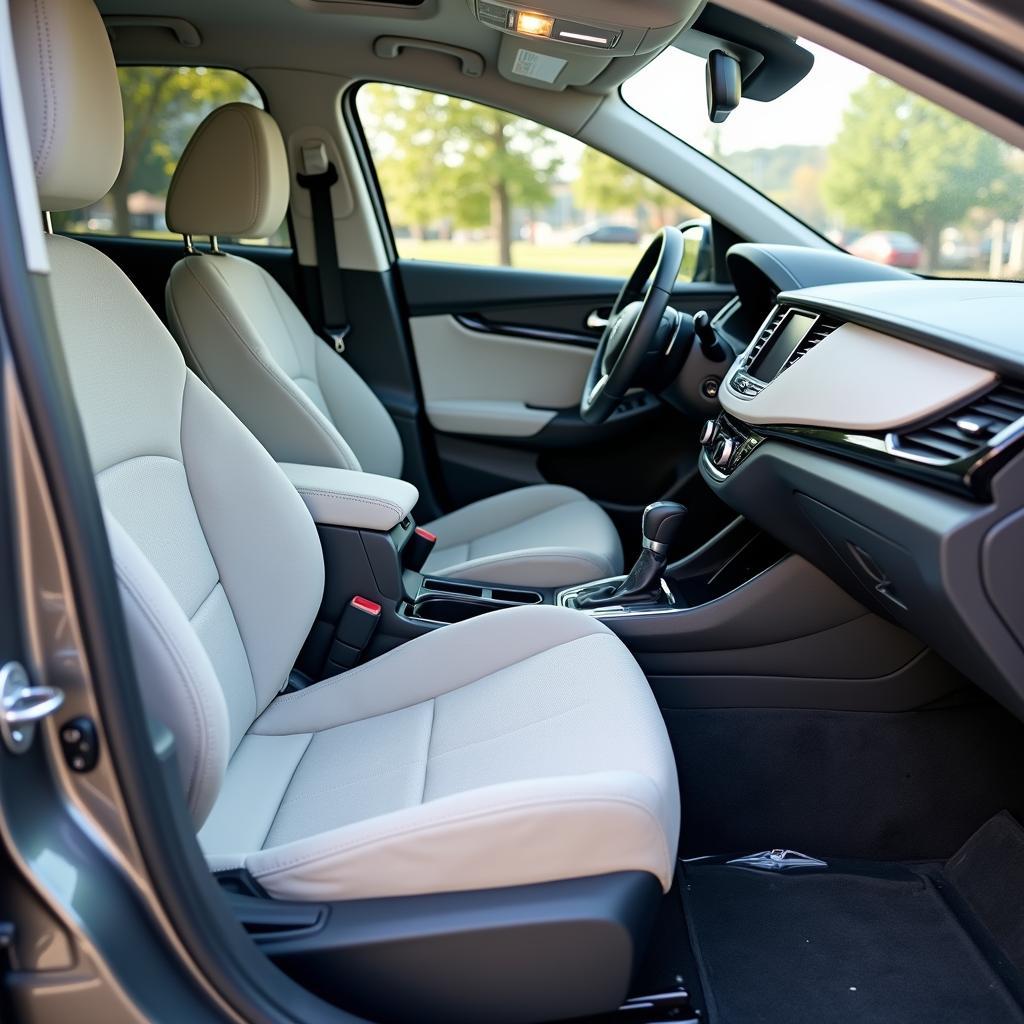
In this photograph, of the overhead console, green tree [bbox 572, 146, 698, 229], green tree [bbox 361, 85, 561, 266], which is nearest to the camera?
the overhead console

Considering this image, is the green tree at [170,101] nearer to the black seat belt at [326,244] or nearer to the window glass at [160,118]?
the window glass at [160,118]

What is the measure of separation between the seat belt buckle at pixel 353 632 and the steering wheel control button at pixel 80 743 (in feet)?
3.20

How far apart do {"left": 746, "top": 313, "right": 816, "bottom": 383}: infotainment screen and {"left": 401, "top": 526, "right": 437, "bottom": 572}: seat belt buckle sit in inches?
30.8

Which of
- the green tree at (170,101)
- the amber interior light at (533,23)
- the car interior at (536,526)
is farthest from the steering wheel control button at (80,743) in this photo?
the green tree at (170,101)

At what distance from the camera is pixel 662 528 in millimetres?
2062

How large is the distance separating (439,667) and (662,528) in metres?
0.60

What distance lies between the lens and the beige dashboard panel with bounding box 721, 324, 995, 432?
4.08ft

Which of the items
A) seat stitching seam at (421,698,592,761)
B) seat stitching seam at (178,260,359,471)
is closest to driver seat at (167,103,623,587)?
seat stitching seam at (178,260,359,471)

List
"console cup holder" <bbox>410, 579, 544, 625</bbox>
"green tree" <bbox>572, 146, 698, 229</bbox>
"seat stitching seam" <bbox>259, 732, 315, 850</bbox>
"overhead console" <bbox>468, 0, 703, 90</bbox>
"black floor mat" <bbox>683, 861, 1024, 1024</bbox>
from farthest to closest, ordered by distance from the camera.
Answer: "green tree" <bbox>572, 146, 698, 229</bbox> → "console cup holder" <bbox>410, 579, 544, 625</bbox> → "overhead console" <bbox>468, 0, 703, 90</bbox> → "black floor mat" <bbox>683, 861, 1024, 1024</bbox> → "seat stitching seam" <bbox>259, 732, 315, 850</bbox>

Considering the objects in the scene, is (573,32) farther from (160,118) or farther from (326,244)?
(160,118)

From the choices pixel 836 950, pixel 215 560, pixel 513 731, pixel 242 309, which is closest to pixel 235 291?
pixel 242 309

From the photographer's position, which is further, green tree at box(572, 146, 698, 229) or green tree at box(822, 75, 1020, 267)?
green tree at box(572, 146, 698, 229)

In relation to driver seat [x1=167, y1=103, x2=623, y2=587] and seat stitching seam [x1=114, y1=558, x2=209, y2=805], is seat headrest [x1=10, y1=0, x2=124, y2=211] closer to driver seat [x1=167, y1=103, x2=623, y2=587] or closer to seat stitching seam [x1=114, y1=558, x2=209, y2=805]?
seat stitching seam [x1=114, y1=558, x2=209, y2=805]

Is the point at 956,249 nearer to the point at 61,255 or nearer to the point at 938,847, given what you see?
the point at 938,847
